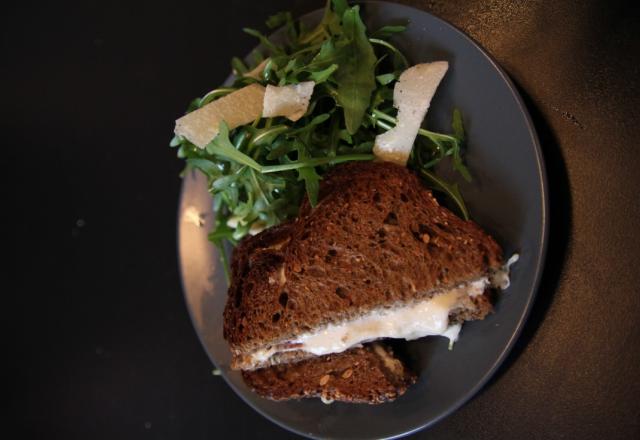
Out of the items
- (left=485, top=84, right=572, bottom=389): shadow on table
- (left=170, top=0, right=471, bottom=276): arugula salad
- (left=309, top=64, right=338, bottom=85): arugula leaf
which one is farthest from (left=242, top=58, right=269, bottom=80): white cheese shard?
(left=485, top=84, right=572, bottom=389): shadow on table

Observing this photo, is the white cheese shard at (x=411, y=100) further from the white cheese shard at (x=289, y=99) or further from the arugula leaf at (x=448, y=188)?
the white cheese shard at (x=289, y=99)

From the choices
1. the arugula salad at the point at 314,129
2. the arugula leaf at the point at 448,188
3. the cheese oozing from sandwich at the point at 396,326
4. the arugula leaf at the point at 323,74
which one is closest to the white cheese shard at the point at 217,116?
the arugula salad at the point at 314,129

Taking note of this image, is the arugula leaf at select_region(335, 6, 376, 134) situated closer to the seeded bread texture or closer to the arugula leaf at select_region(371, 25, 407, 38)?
the arugula leaf at select_region(371, 25, 407, 38)

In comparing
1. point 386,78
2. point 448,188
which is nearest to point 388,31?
point 386,78

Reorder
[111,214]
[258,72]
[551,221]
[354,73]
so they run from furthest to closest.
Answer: [111,214], [258,72], [354,73], [551,221]

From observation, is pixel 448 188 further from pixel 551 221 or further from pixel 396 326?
pixel 396 326

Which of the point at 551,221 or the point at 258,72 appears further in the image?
the point at 258,72

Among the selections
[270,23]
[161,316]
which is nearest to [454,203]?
[270,23]

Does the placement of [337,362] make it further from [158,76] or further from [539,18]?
[158,76]

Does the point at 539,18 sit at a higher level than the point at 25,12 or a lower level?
higher
